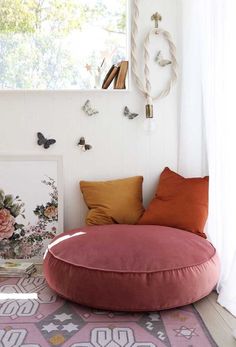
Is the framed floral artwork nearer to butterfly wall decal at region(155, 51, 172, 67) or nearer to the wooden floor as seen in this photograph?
butterfly wall decal at region(155, 51, 172, 67)

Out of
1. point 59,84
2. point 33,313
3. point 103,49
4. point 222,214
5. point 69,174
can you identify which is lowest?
point 33,313

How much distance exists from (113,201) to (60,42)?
117 centimetres

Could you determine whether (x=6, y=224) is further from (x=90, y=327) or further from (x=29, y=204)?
(x=90, y=327)

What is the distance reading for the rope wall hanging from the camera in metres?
2.50

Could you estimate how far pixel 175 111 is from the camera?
2.60 metres

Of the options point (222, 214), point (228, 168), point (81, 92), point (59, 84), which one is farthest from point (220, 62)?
point (59, 84)

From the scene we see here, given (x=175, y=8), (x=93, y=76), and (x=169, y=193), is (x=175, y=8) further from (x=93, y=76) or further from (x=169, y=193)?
(x=169, y=193)

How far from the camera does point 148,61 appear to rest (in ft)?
8.32

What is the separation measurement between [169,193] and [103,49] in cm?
112

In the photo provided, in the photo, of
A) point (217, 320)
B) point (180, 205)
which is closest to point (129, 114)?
point (180, 205)

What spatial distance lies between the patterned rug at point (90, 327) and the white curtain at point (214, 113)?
→ 1.03 ft

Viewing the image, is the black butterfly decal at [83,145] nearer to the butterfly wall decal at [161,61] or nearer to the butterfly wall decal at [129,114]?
the butterfly wall decal at [129,114]

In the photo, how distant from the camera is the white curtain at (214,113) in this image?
6.02 feet

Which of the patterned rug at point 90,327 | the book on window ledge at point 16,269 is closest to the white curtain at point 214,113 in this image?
the patterned rug at point 90,327
